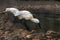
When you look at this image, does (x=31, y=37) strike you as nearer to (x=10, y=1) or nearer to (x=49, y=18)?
(x=49, y=18)

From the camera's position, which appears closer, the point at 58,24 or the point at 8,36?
the point at 8,36

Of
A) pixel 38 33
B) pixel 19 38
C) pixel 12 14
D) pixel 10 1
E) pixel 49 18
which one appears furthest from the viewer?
pixel 10 1

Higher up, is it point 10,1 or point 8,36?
point 8,36

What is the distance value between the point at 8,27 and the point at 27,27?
0.46 metres

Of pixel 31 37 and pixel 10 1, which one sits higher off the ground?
pixel 31 37

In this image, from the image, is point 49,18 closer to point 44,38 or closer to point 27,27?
point 27,27

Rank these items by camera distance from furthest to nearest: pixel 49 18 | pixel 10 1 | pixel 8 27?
pixel 10 1, pixel 49 18, pixel 8 27

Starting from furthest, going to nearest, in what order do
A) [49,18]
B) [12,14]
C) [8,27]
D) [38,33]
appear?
[49,18] < [12,14] < [8,27] < [38,33]

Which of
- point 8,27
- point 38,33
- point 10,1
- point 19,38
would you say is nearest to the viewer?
point 19,38

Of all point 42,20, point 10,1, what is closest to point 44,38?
point 42,20

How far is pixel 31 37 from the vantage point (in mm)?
4785

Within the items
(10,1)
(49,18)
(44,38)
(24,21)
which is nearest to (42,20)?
(49,18)

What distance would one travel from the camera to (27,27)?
536 centimetres

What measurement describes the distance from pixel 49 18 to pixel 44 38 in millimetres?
Answer: 1779
